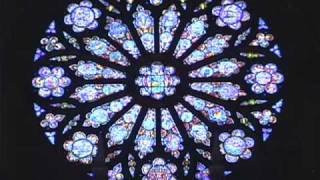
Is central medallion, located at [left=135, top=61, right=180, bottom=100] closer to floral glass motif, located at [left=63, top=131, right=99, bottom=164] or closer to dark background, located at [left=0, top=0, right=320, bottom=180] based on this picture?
floral glass motif, located at [left=63, top=131, right=99, bottom=164]

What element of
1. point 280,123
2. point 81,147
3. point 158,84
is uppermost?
point 158,84

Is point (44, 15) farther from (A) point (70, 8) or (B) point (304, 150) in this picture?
(B) point (304, 150)

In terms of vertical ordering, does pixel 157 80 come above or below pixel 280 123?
above

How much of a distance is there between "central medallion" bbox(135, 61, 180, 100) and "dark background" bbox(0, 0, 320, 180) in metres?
1.60

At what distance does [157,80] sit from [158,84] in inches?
3.0

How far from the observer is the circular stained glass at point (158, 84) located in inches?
909

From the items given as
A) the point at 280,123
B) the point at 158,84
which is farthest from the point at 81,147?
the point at 280,123

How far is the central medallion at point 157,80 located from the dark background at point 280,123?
1601 mm

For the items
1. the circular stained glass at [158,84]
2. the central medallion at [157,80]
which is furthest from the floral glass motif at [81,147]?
the central medallion at [157,80]

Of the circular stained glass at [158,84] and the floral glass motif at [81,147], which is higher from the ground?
the circular stained glass at [158,84]

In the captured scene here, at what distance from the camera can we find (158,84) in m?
23.8

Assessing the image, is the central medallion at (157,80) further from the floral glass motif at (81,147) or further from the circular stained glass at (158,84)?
the floral glass motif at (81,147)

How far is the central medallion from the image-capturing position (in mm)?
23641

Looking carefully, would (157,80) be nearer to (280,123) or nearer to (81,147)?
(81,147)
